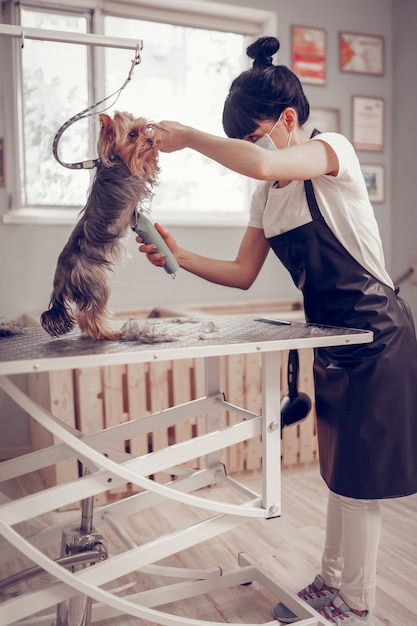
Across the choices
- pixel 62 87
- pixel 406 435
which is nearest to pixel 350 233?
pixel 406 435

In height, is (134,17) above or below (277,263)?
above

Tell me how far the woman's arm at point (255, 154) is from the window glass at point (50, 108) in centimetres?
185

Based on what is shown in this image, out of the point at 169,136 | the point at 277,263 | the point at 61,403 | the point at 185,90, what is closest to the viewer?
the point at 169,136

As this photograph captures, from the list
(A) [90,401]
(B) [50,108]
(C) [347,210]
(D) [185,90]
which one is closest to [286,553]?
(A) [90,401]

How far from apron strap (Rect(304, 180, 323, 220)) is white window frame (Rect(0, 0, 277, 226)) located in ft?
5.39

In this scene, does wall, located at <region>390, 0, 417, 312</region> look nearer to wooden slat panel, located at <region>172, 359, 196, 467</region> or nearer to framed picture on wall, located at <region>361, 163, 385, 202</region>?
framed picture on wall, located at <region>361, 163, 385, 202</region>

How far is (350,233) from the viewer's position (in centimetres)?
144

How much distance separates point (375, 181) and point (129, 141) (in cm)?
268

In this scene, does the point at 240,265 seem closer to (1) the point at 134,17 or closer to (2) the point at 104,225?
(2) the point at 104,225

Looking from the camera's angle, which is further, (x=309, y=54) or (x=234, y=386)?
(x=309, y=54)

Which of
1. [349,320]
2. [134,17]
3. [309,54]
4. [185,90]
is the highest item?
[134,17]

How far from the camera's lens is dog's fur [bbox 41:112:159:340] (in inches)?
51.2

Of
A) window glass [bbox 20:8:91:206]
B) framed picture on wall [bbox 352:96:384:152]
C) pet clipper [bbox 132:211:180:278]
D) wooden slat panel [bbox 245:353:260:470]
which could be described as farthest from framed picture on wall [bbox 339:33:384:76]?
pet clipper [bbox 132:211:180:278]

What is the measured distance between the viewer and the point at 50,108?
3.03 m
